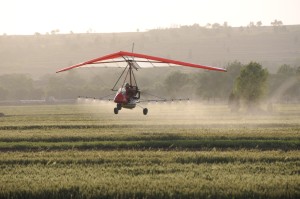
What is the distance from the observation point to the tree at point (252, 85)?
87875 millimetres

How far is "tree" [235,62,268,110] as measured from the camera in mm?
87875

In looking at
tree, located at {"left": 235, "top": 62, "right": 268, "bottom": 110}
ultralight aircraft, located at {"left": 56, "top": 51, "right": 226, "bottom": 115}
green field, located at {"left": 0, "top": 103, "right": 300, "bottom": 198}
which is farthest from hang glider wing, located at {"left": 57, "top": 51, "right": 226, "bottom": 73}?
tree, located at {"left": 235, "top": 62, "right": 268, "bottom": 110}

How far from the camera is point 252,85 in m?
88.6

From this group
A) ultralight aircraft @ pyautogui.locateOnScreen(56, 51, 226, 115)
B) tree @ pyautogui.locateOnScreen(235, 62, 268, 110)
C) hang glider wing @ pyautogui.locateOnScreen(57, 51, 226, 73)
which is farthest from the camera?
tree @ pyautogui.locateOnScreen(235, 62, 268, 110)

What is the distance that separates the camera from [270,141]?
122ft

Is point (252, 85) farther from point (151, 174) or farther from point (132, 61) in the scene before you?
point (151, 174)

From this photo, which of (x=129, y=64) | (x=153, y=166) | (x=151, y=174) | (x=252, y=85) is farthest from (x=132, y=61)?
(x=252, y=85)

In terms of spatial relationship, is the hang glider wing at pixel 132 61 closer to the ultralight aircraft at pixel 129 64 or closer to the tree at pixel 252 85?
the ultralight aircraft at pixel 129 64

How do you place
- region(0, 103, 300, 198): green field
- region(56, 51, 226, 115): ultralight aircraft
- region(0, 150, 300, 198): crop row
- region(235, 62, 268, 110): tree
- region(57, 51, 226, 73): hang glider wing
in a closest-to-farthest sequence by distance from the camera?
1. region(0, 150, 300, 198): crop row
2. region(0, 103, 300, 198): green field
3. region(56, 51, 226, 115): ultralight aircraft
4. region(57, 51, 226, 73): hang glider wing
5. region(235, 62, 268, 110): tree

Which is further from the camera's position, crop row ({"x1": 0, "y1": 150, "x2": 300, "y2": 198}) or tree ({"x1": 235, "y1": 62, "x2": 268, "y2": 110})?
tree ({"x1": 235, "y1": 62, "x2": 268, "y2": 110})

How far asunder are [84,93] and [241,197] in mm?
152209

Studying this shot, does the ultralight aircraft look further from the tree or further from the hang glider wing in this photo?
the tree

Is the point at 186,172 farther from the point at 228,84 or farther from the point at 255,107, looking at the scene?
the point at 228,84

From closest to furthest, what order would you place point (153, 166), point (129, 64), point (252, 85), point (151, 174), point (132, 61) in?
point (151, 174)
point (153, 166)
point (129, 64)
point (132, 61)
point (252, 85)
